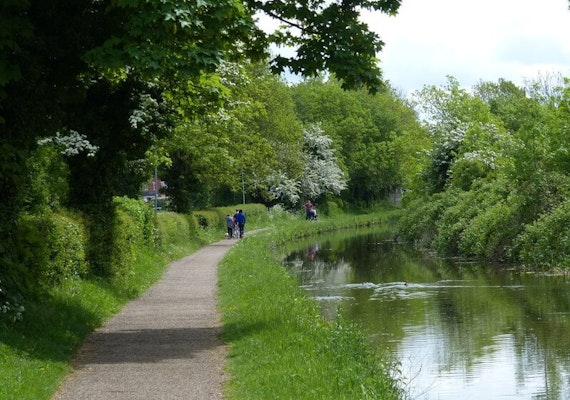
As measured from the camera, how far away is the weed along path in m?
11.2

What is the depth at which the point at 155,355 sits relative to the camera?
1373 cm

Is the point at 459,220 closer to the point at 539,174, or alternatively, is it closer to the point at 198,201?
the point at 539,174

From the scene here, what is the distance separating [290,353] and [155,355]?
7.15ft

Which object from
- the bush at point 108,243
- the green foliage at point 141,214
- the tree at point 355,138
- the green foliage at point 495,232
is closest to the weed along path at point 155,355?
the bush at point 108,243

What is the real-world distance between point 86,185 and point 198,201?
31441 millimetres

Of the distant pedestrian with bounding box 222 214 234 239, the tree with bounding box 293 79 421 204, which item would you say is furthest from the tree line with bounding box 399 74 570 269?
the tree with bounding box 293 79 421 204

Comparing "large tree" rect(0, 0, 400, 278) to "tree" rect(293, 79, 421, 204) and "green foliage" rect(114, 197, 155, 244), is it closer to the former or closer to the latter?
"green foliage" rect(114, 197, 155, 244)

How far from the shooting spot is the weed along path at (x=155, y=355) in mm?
11216

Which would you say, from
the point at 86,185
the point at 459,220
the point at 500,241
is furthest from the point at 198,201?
the point at 86,185

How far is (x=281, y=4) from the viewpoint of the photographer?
→ 1566cm

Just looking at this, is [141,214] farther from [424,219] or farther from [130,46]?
[424,219]

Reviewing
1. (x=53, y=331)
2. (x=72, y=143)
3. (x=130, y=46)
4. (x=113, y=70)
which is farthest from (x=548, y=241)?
(x=130, y=46)

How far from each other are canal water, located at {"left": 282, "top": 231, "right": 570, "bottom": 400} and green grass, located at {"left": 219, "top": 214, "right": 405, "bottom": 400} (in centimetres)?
91

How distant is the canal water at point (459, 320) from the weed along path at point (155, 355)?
8.98 ft
